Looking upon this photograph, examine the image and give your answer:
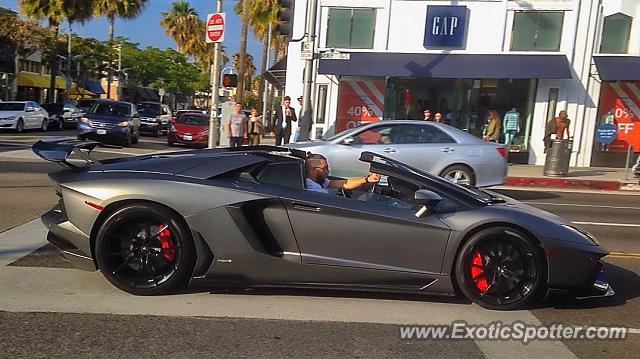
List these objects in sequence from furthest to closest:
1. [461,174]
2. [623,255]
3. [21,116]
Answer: [21,116], [461,174], [623,255]

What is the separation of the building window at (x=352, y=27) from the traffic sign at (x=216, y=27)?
6.81 meters

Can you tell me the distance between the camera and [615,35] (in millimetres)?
19797

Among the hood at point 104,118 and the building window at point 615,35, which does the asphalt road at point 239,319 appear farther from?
the building window at point 615,35

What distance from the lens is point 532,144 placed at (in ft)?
66.5

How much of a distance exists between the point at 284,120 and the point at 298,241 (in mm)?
11860

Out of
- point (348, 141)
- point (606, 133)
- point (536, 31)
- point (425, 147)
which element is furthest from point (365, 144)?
point (536, 31)

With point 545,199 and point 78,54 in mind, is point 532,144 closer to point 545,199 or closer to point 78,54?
point 545,199

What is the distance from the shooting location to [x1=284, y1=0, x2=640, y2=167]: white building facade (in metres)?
→ 19.6

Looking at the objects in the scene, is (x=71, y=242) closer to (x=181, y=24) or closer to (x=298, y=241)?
(x=298, y=241)

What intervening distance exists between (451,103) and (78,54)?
1615 inches

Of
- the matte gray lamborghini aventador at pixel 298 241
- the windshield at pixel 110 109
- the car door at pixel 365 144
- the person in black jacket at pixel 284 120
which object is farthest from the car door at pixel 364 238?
the windshield at pixel 110 109

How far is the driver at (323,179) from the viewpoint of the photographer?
4961 mm

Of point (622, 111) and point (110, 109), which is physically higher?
point (622, 111)

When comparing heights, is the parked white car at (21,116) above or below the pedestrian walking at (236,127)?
below
